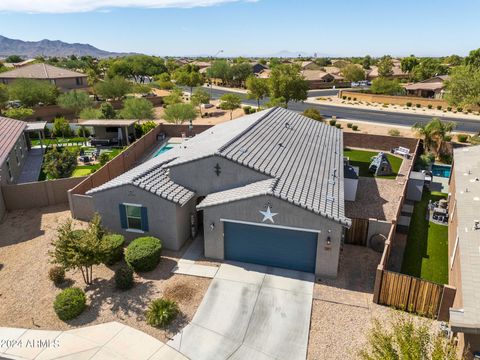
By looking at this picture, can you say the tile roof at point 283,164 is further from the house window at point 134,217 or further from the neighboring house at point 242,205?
the house window at point 134,217

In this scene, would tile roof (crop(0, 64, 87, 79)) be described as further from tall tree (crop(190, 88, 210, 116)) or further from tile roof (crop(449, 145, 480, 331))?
tile roof (crop(449, 145, 480, 331))

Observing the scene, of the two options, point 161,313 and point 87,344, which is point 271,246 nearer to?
point 161,313

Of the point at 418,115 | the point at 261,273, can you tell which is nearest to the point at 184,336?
the point at 261,273

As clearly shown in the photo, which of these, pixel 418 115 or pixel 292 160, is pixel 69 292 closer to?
pixel 292 160

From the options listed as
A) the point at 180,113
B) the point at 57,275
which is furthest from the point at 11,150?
the point at 180,113

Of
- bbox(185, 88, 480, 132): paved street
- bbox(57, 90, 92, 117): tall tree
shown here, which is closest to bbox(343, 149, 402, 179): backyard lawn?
bbox(185, 88, 480, 132): paved street

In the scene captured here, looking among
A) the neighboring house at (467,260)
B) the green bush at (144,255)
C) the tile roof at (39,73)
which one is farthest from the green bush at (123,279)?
the tile roof at (39,73)
